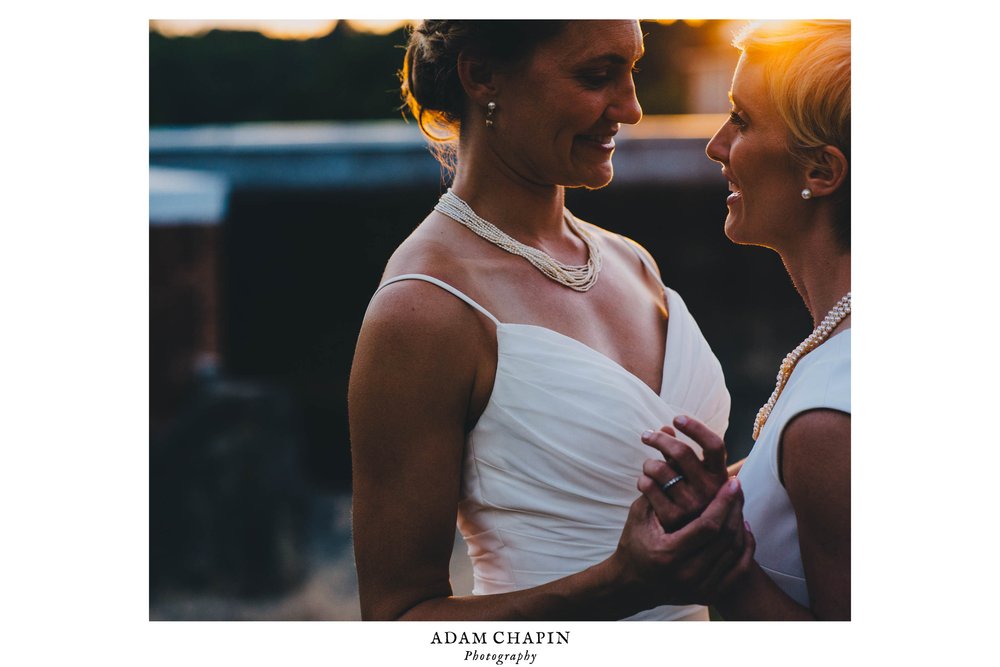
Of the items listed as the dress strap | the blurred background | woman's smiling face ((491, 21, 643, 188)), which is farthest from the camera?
the blurred background

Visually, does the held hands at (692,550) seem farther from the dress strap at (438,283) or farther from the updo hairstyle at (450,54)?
the updo hairstyle at (450,54)

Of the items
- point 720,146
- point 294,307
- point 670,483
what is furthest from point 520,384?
point 294,307

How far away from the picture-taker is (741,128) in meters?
1.99

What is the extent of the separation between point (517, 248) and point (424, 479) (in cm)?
58

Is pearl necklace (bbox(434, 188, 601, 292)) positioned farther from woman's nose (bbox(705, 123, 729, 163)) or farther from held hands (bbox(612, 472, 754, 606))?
held hands (bbox(612, 472, 754, 606))

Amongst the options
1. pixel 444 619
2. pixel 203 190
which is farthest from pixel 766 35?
pixel 203 190

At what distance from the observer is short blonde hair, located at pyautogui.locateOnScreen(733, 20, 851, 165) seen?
73.5 inches

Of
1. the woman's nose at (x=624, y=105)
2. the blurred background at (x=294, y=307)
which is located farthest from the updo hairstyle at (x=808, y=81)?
the blurred background at (x=294, y=307)

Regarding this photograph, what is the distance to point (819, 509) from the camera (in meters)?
1.74

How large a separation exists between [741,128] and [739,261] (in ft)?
24.0

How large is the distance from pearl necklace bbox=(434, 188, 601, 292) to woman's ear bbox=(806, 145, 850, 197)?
58 centimetres
